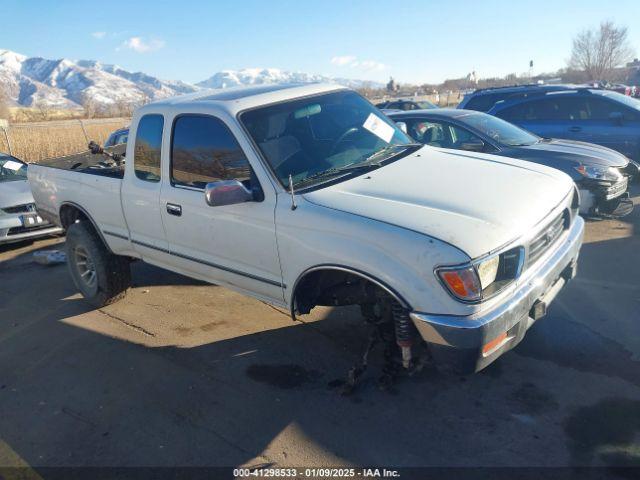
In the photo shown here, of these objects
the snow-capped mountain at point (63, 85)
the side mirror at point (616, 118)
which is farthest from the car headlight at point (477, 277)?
the snow-capped mountain at point (63, 85)

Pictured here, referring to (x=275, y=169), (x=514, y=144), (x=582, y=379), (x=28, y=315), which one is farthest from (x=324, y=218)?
(x=514, y=144)

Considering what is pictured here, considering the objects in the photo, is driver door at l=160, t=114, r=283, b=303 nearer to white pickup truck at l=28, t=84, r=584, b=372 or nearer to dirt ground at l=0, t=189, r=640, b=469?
white pickup truck at l=28, t=84, r=584, b=372

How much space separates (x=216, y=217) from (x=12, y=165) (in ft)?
22.8

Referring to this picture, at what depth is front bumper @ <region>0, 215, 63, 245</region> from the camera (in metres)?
7.41

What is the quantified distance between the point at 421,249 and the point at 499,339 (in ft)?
2.25

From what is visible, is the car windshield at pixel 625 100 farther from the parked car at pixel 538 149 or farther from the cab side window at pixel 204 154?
the cab side window at pixel 204 154

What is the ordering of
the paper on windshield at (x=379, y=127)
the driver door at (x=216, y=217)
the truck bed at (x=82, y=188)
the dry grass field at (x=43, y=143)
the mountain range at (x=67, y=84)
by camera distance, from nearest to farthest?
the driver door at (x=216, y=217)
the paper on windshield at (x=379, y=127)
the truck bed at (x=82, y=188)
the dry grass field at (x=43, y=143)
the mountain range at (x=67, y=84)

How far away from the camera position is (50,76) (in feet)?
592

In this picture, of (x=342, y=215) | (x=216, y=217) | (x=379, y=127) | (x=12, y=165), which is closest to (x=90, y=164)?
(x=216, y=217)

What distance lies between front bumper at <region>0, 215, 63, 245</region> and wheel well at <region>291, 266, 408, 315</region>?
524 cm

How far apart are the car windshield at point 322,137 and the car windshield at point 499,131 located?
307cm

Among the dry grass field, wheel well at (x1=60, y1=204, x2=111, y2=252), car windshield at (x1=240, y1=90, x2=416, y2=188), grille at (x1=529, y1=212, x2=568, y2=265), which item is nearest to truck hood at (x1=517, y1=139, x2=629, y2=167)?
car windshield at (x1=240, y1=90, x2=416, y2=188)

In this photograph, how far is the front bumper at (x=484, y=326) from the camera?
269 centimetres

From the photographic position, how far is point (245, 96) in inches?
157
